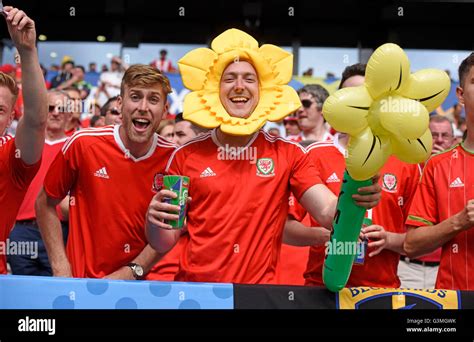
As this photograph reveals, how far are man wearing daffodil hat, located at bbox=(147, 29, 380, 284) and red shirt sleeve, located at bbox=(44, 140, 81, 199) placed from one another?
0.64 meters

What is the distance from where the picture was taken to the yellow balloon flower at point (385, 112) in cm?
263

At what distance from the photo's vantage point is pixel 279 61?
370cm

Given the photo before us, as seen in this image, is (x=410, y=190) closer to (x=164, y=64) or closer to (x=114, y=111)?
(x=114, y=111)

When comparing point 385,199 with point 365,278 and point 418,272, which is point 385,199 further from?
point 418,272

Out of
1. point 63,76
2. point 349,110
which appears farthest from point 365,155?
point 63,76

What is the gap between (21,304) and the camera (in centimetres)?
293

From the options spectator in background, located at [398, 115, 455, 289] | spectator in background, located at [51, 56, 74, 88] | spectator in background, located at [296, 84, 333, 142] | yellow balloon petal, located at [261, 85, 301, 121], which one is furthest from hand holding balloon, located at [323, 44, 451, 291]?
spectator in background, located at [51, 56, 74, 88]

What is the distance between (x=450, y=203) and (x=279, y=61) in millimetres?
1155

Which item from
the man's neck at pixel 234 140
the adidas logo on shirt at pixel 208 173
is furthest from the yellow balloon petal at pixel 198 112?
the adidas logo on shirt at pixel 208 173

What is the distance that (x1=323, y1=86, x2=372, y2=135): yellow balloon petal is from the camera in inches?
104

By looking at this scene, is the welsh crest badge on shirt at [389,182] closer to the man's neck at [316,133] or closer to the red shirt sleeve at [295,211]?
the red shirt sleeve at [295,211]
